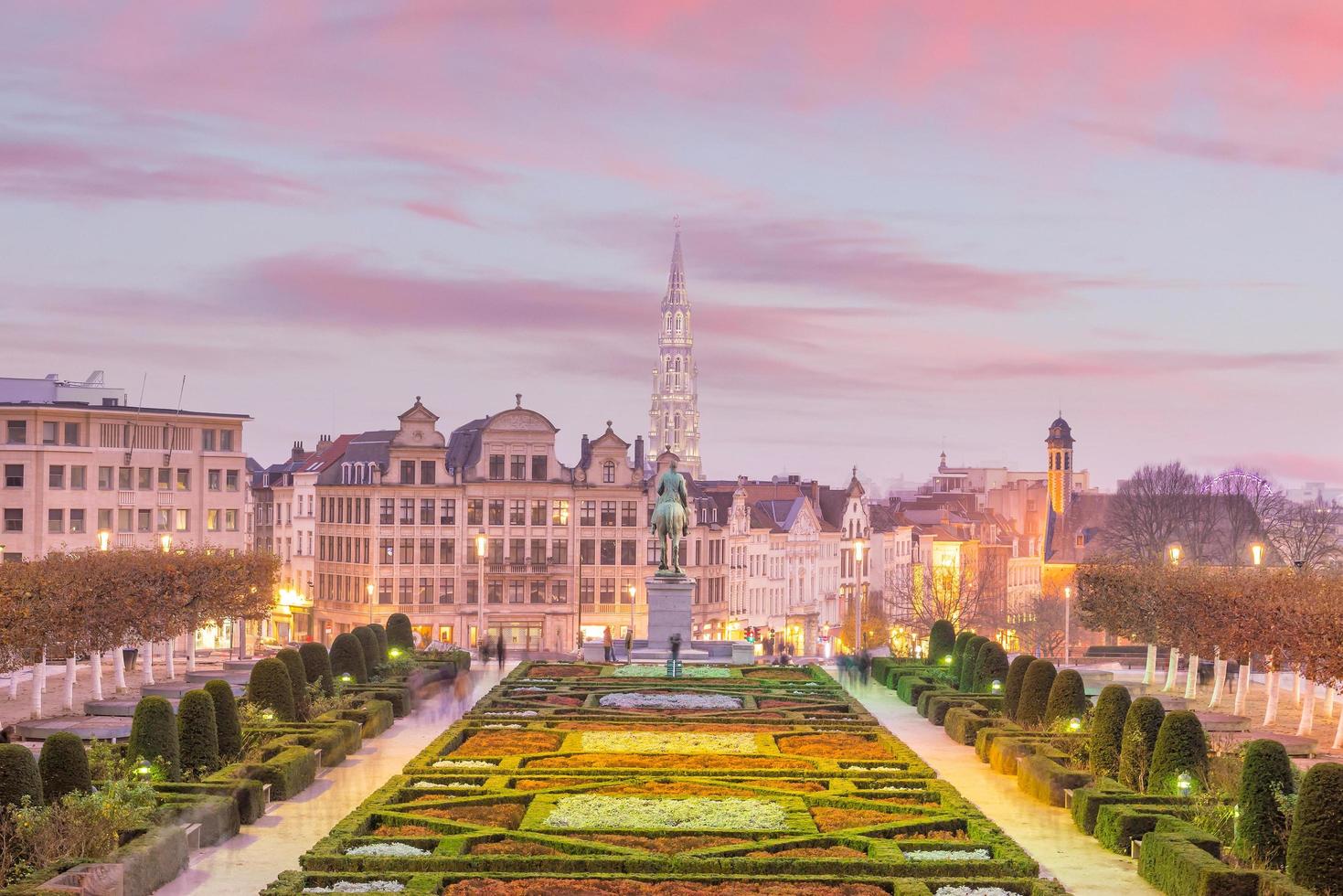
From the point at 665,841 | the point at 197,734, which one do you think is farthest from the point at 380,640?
the point at 665,841

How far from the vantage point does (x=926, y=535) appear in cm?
18425

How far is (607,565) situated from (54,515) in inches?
1291

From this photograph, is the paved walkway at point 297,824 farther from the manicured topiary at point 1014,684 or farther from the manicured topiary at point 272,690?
the manicured topiary at point 1014,684

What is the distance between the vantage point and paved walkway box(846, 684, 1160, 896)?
31.6 metres

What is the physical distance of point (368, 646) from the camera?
67000 mm

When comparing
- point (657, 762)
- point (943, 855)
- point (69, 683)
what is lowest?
point (943, 855)

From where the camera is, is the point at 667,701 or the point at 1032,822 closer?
the point at 1032,822

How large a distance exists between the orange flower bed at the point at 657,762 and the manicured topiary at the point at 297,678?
9069 mm

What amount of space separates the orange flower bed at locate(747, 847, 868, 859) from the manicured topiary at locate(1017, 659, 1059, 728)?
18.8m

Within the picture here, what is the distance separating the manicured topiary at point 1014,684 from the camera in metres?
53.3

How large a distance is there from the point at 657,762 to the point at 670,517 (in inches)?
1177

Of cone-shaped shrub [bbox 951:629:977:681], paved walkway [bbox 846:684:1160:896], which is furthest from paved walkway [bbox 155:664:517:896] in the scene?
cone-shaped shrub [bbox 951:629:977:681]

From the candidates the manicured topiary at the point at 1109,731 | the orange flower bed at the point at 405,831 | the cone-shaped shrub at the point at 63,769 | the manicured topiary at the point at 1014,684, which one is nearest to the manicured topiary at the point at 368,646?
the manicured topiary at the point at 1014,684

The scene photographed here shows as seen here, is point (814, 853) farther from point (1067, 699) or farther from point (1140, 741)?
point (1067, 699)
